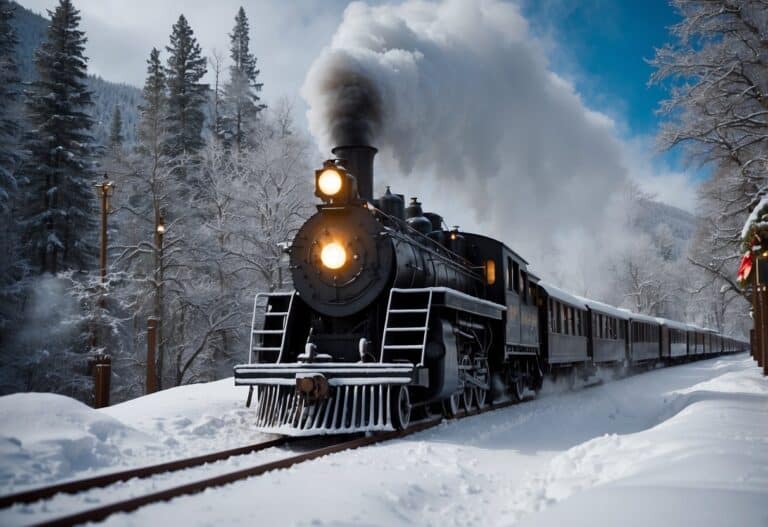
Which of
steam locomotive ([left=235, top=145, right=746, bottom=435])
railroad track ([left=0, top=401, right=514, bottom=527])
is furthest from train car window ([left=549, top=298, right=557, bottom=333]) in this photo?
railroad track ([left=0, top=401, right=514, bottom=527])

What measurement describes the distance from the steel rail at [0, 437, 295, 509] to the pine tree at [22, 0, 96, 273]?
826 inches

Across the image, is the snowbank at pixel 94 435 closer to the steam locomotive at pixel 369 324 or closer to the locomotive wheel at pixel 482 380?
the steam locomotive at pixel 369 324

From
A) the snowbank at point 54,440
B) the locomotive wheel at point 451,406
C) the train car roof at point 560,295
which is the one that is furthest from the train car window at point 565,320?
the snowbank at point 54,440

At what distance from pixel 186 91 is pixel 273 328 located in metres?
33.5

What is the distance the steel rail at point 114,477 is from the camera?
4461 millimetres

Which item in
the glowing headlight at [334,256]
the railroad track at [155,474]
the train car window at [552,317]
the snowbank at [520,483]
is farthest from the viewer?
the train car window at [552,317]

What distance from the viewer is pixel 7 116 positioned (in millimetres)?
21250

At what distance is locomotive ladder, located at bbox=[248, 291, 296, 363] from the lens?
9133 mm

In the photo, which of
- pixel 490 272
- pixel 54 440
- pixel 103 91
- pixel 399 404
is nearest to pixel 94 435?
pixel 54 440

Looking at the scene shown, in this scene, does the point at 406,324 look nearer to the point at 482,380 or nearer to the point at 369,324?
the point at 369,324

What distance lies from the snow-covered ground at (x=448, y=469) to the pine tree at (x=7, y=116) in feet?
48.0

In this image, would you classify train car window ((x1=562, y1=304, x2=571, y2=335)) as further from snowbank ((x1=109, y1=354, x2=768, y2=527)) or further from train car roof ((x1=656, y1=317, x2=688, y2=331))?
train car roof ((x1=656, y1=317, x2=688, y2=331))

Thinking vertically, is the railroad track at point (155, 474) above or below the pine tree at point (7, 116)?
below

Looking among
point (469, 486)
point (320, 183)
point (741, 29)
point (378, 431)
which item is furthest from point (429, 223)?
point (741, 29)
